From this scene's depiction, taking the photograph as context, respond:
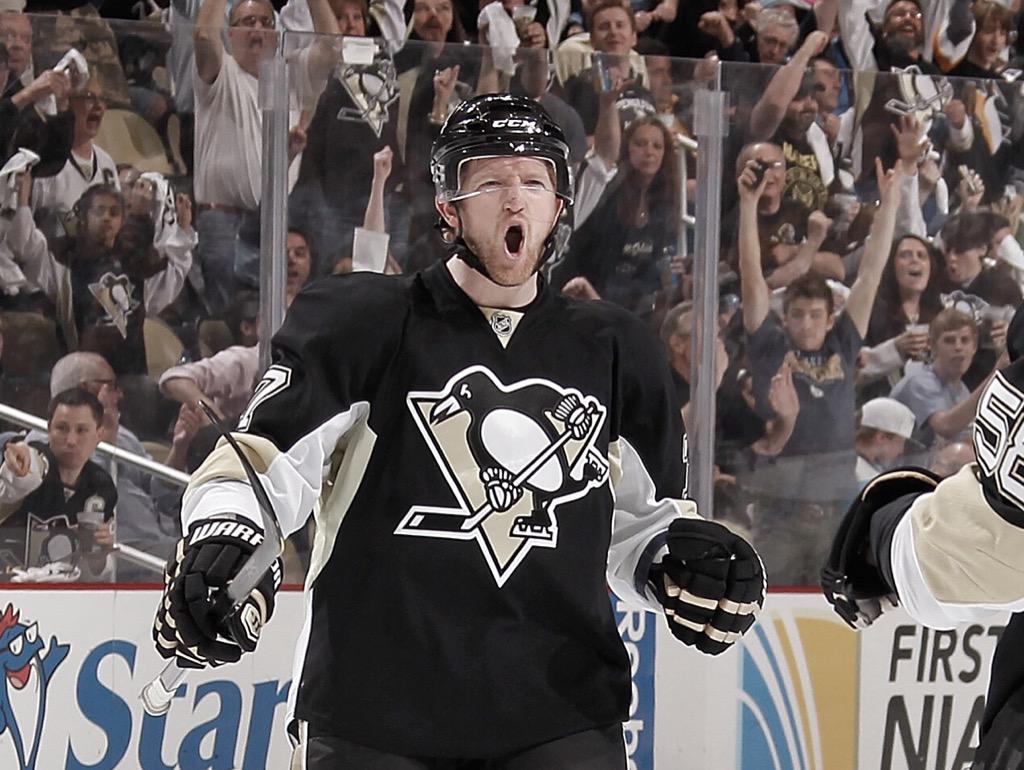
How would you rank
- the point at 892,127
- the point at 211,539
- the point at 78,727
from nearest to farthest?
1. the point at 211,539
2. the point at 78,727
3. the point at 892,127

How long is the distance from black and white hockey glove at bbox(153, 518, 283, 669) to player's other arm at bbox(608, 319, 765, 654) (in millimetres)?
550

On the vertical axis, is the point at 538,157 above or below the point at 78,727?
above

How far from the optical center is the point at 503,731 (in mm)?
1944

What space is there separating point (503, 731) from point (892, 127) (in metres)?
2.28

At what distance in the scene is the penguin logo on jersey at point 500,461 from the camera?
1.98m

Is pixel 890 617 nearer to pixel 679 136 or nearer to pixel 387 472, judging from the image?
pixel 679 136

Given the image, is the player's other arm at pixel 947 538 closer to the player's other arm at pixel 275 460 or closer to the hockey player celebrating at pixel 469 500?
the hockey player celebrating at pixel 469 500

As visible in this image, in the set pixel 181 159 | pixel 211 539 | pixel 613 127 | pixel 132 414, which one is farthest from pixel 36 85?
pixel 211 539

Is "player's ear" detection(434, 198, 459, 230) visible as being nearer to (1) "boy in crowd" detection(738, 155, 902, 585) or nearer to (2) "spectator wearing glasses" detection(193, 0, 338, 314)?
(2) "spectator wearing glasses" detection(193, 0, 338, 314)

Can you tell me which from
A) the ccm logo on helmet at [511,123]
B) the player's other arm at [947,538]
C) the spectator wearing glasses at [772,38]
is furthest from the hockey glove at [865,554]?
the spectator wearing glasses at [772,38]

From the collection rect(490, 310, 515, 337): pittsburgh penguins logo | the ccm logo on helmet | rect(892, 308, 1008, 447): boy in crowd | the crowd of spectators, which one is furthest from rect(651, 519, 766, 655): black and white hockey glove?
rect(892, 308, 1008, 447): boy in crowd

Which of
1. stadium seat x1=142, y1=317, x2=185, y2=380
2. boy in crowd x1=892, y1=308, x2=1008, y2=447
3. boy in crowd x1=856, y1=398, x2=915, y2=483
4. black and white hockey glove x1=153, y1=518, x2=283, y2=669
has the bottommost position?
boy in crowd x1=856, y1=398, x2=915, y2=483

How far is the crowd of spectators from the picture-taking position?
3326 millimetres

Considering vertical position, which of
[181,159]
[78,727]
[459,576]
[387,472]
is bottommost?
[78,727]
